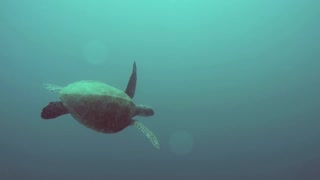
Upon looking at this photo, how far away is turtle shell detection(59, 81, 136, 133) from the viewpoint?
5.16m

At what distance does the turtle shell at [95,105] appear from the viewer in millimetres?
5164

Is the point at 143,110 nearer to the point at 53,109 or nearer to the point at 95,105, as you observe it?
the point at 95,105

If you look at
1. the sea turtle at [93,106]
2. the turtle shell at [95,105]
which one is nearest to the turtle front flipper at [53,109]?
the sea turtle at [93,106]

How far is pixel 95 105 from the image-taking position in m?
5.19

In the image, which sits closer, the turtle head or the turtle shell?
the turtle shell

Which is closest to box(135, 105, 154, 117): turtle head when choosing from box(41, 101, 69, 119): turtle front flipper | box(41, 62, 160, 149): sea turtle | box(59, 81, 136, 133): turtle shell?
box(41, 62, 160, 149): sea turtle

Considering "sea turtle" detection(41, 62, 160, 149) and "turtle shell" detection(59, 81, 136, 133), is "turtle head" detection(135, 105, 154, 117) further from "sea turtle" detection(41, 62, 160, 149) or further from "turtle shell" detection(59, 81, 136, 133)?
"turtle shell" detection(59, 81, 136, 133)

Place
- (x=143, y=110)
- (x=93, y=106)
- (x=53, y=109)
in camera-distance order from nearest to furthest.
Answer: (x=93, y=106) → (x=53, y=109) → (x=143, y=110)

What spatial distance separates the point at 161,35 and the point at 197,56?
507cm

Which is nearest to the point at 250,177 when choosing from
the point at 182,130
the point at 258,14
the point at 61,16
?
the point at 182,130

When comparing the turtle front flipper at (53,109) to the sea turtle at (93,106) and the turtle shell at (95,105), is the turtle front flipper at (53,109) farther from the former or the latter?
the turtle shell at (95,105)

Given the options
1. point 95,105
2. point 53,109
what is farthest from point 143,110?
point 53,109

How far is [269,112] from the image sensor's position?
40094 millimetres

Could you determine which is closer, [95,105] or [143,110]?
[95,105]
